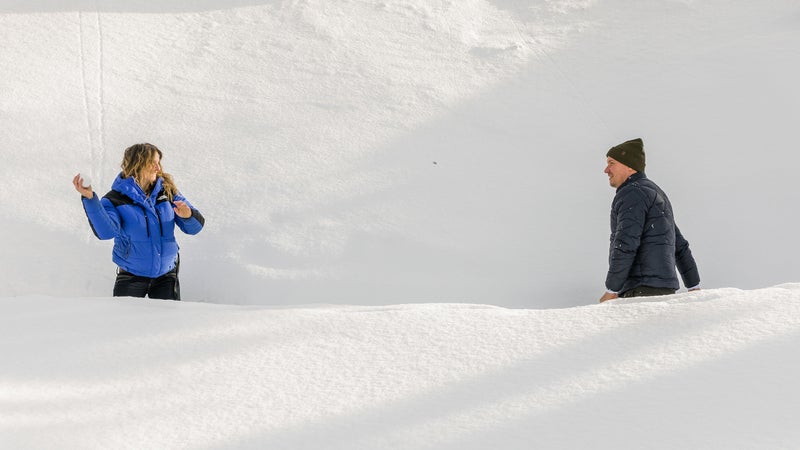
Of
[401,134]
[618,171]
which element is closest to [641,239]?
[618,171]

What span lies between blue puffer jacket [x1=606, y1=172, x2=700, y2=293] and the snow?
56cm

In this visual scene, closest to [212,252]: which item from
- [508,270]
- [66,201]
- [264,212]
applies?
[264,212]

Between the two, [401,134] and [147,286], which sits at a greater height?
[401,134]

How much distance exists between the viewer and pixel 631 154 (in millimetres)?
4680

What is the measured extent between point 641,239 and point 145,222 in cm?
272

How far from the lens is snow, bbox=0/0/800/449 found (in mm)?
2957

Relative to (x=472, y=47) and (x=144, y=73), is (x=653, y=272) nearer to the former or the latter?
(x=472, y=47)

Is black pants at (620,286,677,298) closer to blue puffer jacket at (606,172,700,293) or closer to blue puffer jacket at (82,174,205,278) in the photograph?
blue puffer jacket at (606,172,700,293)

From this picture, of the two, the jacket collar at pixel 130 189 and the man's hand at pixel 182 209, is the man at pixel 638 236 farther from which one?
the jacket collar at pixel 130 189

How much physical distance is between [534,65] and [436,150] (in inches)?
74.3

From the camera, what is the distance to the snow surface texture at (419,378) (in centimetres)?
277

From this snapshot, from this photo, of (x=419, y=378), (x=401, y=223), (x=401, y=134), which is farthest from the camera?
(x=401, y=134)

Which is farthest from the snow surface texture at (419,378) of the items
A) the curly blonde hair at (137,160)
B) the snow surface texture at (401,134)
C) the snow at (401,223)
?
the snow surface texture at (401,134)

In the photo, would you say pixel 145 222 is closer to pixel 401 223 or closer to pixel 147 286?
pixel 147 286
